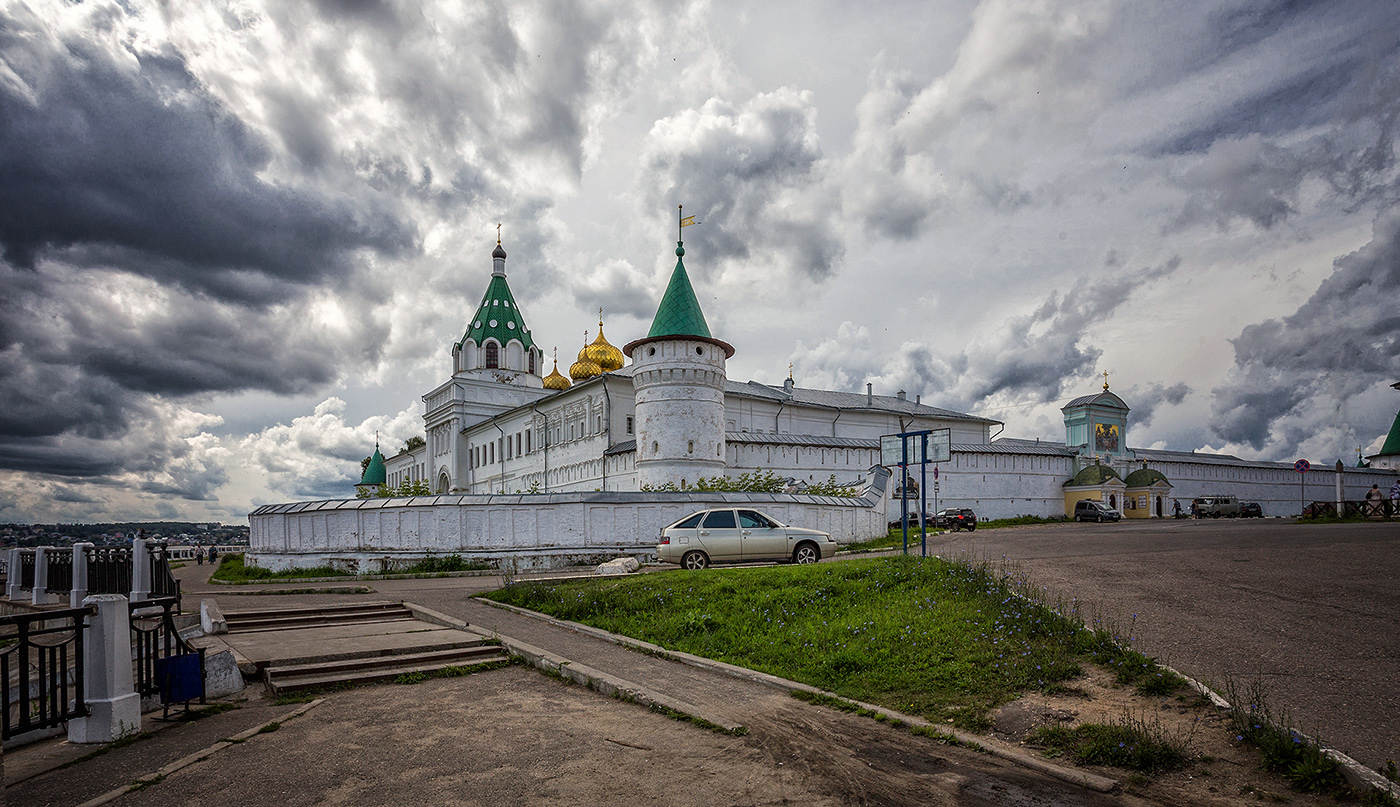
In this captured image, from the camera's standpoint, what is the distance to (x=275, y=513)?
22.1 meters

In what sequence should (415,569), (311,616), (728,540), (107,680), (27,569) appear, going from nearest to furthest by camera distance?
(107,680) < (311,616) < (728,540) < (27,569) < (415,569)

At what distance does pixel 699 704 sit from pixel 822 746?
151 centimetres

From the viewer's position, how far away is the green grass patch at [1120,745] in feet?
16.3

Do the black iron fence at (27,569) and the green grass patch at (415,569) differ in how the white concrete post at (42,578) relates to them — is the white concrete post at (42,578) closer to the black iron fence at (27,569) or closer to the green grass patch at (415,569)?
the black iron fence at (27,569)

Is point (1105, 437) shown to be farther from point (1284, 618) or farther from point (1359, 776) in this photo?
point (1359, 776)

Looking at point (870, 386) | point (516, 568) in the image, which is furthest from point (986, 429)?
point (516, 568)

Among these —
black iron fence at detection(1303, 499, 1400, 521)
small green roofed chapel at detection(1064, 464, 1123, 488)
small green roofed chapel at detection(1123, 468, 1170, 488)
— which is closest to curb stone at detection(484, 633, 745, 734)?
black iron fence at detection(1303, 499, 1400, 521)

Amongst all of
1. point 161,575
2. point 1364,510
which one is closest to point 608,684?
point 161,575

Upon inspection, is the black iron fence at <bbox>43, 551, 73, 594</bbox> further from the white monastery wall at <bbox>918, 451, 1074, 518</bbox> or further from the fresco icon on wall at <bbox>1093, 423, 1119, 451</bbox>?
the fresco icon on wall at <bbox>1093, 423, 1119, 451</bbox>

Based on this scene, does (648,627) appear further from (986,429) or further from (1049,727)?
(986,429)

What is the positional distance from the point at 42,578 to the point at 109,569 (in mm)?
4729

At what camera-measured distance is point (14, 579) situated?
19.1m

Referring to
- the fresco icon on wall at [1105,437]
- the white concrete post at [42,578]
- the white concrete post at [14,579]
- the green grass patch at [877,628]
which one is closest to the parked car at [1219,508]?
the fresco icon on wall at [1105,437]

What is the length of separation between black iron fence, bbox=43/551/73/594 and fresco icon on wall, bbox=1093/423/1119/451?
5802cm
